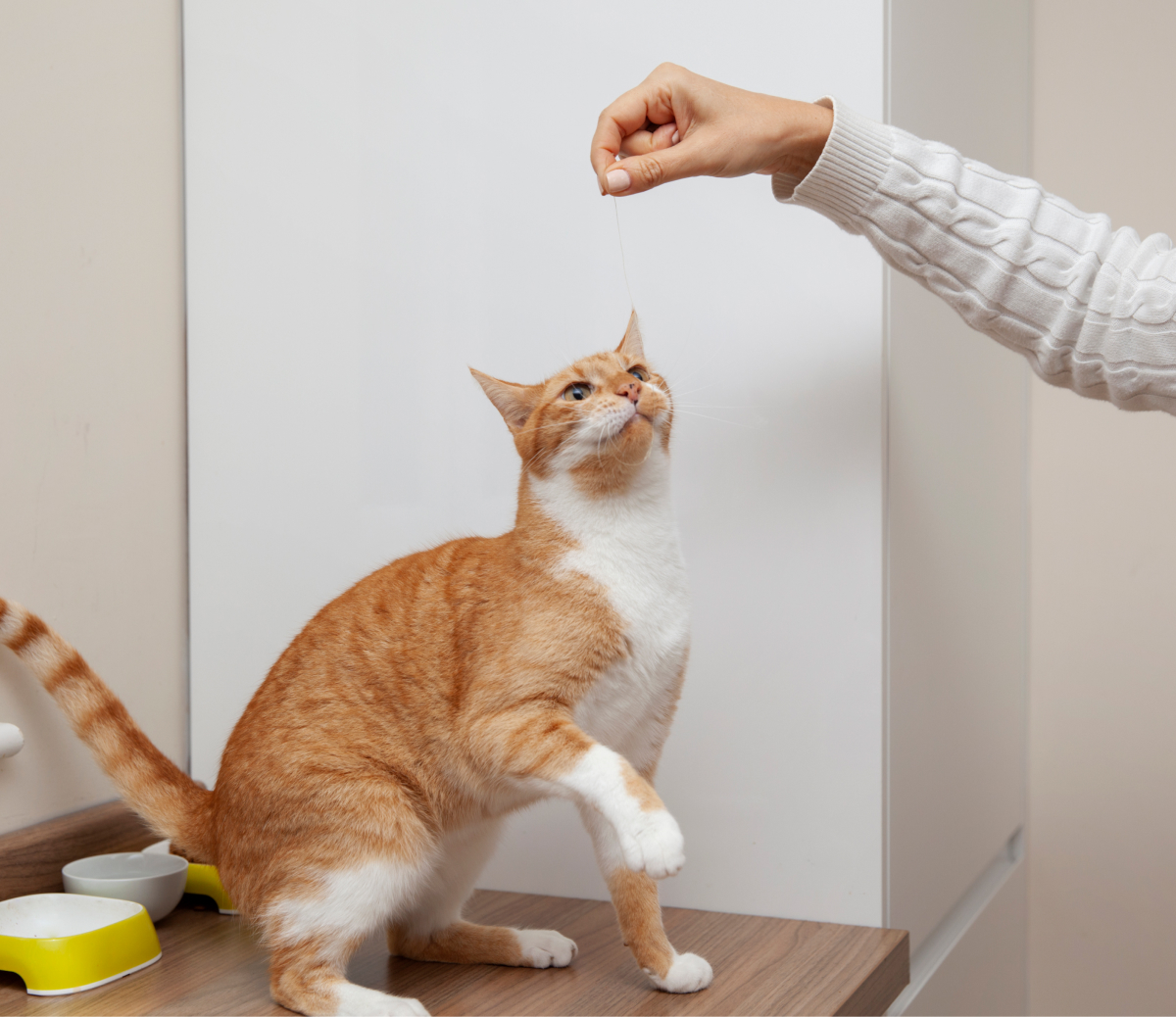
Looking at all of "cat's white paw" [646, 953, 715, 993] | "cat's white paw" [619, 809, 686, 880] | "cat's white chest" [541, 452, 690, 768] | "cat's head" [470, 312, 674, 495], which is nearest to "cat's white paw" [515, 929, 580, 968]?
"cat's white paw" [646, 953, 715, 993]

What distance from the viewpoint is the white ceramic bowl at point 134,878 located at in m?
1.15

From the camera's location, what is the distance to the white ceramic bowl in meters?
1.15

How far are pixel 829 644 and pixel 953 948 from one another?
56cm

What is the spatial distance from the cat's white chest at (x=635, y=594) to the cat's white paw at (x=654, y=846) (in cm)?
16

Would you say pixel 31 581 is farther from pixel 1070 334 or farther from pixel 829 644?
pixel 1070 334

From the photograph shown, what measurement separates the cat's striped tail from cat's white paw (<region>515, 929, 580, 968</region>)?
0.33 meters

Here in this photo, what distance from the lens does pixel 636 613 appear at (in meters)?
0.97

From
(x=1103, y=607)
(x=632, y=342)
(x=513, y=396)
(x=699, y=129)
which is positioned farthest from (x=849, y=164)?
(x=1103, y=607)

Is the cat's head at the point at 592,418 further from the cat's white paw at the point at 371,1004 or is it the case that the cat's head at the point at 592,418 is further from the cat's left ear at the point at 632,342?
the cat's white paw at the point at 371,1004

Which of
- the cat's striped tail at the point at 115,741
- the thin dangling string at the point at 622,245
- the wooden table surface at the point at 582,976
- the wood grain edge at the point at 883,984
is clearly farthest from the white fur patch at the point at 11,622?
the wood grain edge at the point at 883,984

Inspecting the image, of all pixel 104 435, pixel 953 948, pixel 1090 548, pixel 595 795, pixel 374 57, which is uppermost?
pixel 374 57

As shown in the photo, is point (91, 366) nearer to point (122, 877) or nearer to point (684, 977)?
point (122, 877)

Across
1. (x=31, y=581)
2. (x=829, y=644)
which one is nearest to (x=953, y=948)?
(x=829, y=644)

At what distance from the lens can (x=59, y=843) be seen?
121 cm
